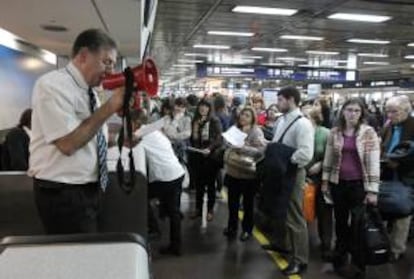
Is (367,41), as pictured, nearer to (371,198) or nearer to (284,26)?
(284,26)

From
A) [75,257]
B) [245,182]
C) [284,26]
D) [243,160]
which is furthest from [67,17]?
[284,26]

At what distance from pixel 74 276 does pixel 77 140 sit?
814 mm

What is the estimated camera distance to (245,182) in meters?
5.05

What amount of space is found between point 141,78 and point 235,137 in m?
3.40

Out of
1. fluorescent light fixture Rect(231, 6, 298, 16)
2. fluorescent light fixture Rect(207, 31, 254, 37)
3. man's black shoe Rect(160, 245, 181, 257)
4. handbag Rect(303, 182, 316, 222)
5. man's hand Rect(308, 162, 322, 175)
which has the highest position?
fluorescent light fixture Rect(207, 31, 254, 37)

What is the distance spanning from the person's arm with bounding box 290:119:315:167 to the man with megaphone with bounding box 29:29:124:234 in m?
2.38

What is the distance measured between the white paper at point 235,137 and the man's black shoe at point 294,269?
144 cm

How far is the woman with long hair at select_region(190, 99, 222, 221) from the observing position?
5943 mm

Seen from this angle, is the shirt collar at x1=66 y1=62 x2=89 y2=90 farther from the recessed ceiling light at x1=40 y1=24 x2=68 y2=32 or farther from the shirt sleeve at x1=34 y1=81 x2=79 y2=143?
the recessed ceiling light at x1=40 y1=24 x2=68 y2=32

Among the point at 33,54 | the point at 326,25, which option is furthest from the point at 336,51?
the point at 33,54

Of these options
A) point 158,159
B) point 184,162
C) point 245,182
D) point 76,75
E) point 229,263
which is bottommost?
point 229,263

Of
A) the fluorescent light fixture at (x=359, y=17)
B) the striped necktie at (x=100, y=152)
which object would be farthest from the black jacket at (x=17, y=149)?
the fluorescent light fixture at (x=359, y=17)

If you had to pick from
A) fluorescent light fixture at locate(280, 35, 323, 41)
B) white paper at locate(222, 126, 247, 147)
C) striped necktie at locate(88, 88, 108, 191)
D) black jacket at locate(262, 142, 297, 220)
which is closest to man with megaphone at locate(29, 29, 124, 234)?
striped necktie at locate(88, 88, 108, 191)

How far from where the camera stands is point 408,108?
189 inches
